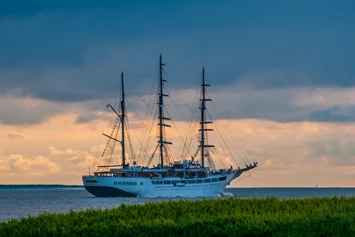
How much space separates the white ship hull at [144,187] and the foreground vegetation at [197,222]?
3704 inches

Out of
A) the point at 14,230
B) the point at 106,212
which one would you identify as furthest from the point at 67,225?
the point at 106,212

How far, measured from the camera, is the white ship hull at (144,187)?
418 ft

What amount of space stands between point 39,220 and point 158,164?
335 ft

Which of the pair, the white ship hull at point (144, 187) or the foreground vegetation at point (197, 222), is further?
the white ship hull at point (144, 187)

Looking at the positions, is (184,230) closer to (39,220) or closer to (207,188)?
(39,220)

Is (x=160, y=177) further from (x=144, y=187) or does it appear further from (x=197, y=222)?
(x=197, y=222)

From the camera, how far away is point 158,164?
132750mm

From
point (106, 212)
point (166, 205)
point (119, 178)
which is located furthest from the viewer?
point (119, 178)

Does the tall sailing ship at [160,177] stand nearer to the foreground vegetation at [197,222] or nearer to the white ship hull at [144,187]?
the white ship hull at [144,187]

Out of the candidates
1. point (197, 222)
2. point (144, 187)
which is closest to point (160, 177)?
point (144, 187)

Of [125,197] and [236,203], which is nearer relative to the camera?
[236,203]

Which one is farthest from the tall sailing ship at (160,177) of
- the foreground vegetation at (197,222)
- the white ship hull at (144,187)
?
the foreground vegetation at (197,222)

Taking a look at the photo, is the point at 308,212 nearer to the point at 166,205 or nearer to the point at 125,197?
the point at 166,205

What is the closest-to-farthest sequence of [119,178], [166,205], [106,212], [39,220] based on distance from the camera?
[39,220] < [106,212] < [166,205] < [119,178]
